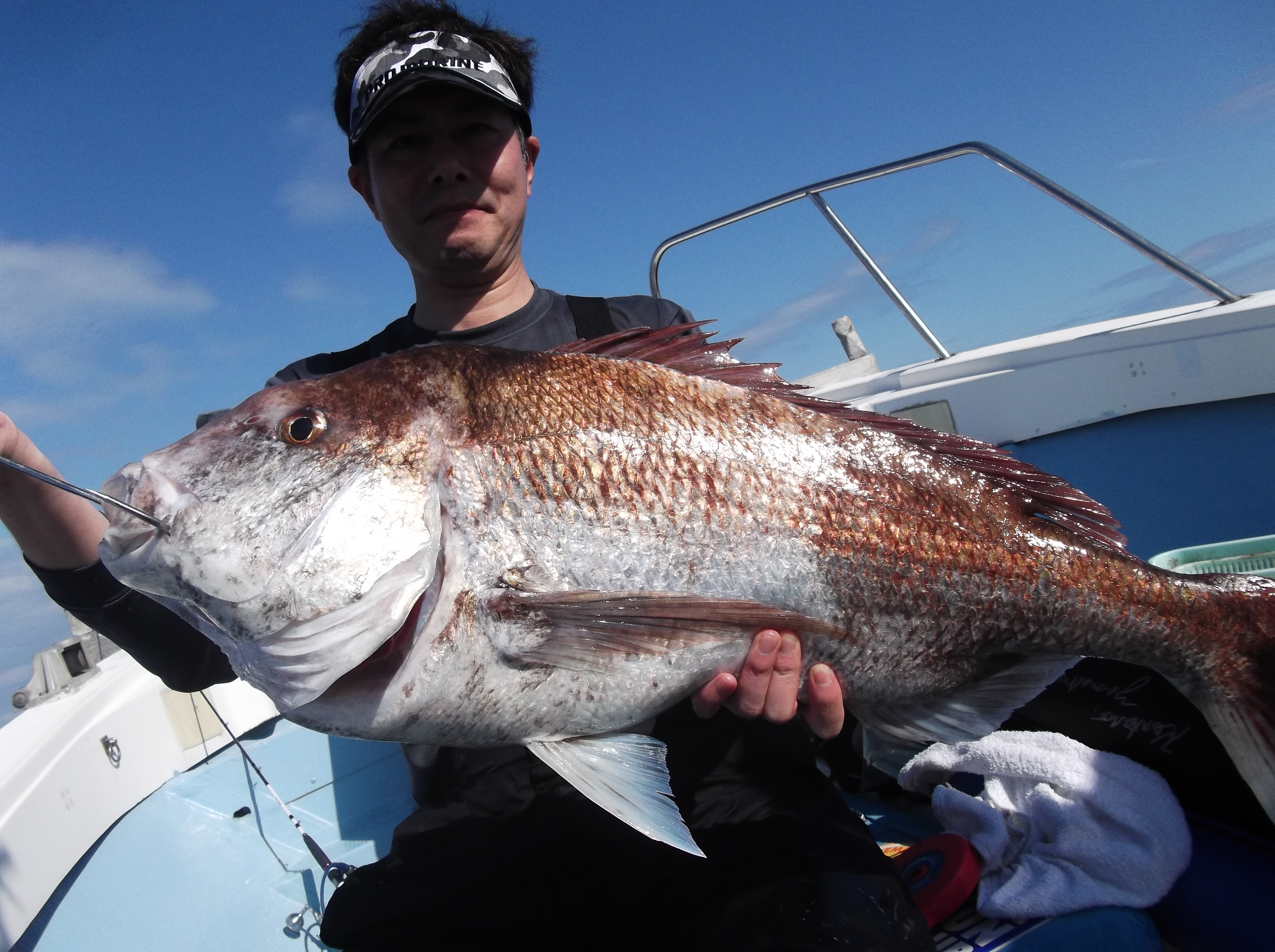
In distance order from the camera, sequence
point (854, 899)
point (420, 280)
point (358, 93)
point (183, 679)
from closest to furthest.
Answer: point (854, 899)
point (183, 679)
point (358, 93)
point (420, 280)

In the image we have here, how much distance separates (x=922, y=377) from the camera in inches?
200

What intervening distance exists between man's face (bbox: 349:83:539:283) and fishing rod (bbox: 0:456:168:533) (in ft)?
4.30

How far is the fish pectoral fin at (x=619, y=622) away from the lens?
140cm

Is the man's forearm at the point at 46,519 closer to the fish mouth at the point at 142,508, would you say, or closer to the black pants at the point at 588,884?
the fish mouth at the point at 142,508

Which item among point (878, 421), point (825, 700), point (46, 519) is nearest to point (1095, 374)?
point (878, 421)

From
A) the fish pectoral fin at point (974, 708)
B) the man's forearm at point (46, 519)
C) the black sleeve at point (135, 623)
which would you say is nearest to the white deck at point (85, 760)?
the black sleeve at point (135, 623)

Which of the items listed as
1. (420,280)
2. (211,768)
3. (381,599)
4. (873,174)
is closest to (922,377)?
(873,174)

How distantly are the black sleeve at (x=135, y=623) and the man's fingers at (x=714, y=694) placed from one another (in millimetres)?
1114

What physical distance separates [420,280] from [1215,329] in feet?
12.8

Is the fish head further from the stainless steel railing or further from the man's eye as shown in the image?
the stainless steel railing

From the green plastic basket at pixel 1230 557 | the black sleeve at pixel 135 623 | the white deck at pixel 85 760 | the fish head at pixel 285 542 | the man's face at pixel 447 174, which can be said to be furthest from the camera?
the green plastic basket at pixel 1230 557

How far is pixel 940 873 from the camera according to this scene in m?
2.05

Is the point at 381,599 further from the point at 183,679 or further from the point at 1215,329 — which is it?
the point at 1215,329

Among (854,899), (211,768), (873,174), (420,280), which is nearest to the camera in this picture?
(854,899)
